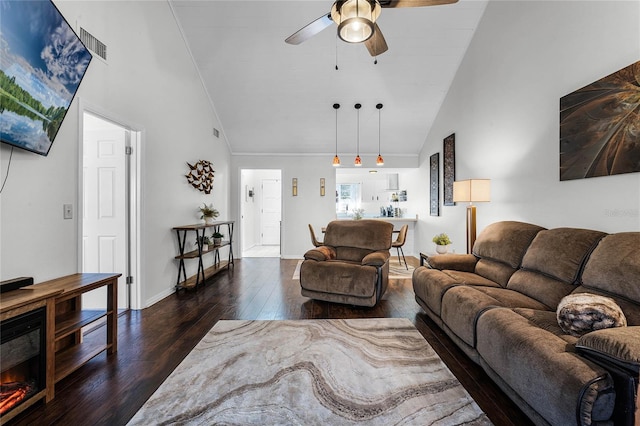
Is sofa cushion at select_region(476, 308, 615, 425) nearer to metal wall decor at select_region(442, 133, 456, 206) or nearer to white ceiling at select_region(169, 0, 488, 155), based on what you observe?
metal wall decor at select_region(442, 133, 456, 206)

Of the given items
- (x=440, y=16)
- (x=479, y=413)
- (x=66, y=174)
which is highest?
(x=440, y=16)

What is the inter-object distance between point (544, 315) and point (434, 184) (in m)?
3.92

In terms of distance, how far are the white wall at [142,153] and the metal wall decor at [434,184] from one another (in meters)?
4.22

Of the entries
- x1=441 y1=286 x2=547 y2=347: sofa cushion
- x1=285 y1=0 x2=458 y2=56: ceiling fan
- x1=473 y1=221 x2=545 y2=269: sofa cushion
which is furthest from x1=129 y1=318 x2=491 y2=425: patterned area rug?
x1=285 y1=0 x2=458 y2=56: ceiling fan

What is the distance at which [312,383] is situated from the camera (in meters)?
1.82

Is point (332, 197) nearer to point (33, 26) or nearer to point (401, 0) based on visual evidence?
point (401, 0)

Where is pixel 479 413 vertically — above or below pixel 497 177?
below

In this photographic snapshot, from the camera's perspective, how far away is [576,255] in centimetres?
201

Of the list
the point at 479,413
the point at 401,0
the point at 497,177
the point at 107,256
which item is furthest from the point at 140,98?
the point at 497,177

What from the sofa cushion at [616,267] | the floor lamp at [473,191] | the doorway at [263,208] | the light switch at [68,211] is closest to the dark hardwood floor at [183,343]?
the sofa cushion at [616,267]

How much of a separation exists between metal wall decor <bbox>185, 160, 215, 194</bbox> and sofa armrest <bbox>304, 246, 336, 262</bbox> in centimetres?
225

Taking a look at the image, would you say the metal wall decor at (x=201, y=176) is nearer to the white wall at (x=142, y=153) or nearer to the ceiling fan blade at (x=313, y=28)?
the white wall at (x=142, y=153)

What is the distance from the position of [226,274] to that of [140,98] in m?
2.97

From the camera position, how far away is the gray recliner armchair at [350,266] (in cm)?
313
